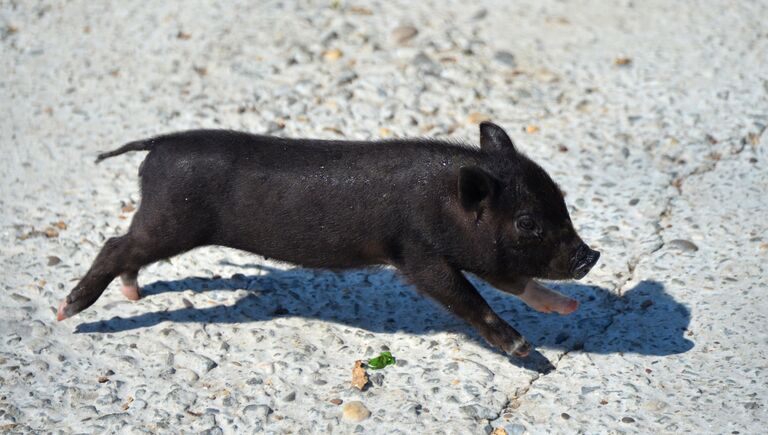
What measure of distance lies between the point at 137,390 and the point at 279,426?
92cm

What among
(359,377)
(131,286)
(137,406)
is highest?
(131,286)

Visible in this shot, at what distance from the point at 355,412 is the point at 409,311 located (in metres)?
1.22

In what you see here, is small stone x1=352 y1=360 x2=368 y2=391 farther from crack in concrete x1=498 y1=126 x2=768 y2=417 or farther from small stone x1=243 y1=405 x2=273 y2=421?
crack in concrete x1=498 y1=126 x2=768 y2=417

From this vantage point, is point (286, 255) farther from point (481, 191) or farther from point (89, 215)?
point (89, 215)

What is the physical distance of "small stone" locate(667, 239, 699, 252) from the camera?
6840 millimetres

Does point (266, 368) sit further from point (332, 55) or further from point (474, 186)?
point (332, 55)

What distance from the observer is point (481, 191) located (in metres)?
5.74

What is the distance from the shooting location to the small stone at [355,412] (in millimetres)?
5535

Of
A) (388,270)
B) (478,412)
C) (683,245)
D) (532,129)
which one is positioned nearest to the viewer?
(478,412)

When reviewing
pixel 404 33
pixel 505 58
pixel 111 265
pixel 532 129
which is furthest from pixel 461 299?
pixel 404 33

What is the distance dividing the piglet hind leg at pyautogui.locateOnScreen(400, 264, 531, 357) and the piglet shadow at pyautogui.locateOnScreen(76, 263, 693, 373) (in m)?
0.32

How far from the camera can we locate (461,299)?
5871 mm

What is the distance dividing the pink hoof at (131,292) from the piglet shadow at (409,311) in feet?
0.38

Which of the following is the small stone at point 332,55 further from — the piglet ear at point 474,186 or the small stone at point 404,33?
the piglet ear at point 474,186
